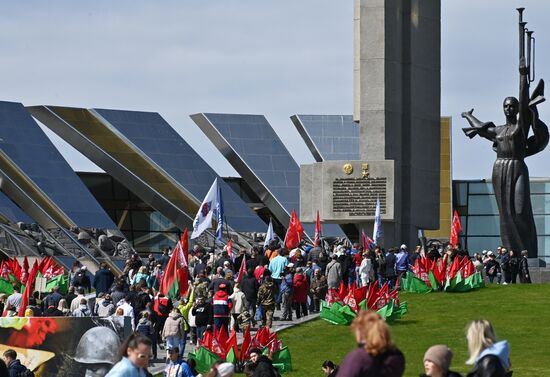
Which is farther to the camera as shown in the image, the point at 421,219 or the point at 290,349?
the point at 421,219

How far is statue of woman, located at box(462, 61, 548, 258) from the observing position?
102 ft

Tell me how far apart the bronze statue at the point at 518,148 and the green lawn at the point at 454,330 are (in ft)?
11.4

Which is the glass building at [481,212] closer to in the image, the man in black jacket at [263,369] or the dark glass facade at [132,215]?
the dark glass facade at [132,215]

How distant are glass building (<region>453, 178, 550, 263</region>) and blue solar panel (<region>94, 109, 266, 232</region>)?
13870 mm

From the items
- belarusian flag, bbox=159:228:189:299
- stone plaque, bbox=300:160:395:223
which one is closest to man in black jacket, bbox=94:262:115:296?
belarusian flag, bbox=159:228:189:299

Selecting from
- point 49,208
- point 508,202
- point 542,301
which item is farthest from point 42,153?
point 542,301

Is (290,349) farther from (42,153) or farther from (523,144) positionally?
(42,153)

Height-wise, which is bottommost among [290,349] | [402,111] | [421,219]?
[290,349]

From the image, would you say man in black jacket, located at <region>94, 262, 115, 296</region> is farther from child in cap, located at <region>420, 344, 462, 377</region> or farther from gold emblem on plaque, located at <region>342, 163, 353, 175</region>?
child in cap, located at <region>420, 344, 462, 377</region>

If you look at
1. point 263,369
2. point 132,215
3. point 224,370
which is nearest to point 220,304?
point 263,369

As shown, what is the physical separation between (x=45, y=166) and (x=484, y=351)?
38.3m

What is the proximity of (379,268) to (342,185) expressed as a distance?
621 centimetres

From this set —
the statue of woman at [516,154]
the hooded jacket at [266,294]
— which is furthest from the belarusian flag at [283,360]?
the statue of woman at [516,154]

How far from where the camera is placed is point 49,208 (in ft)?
146
